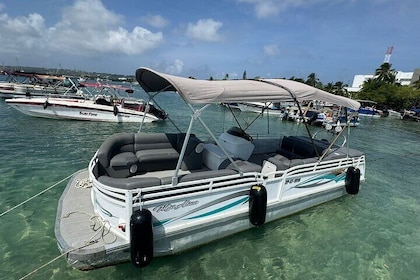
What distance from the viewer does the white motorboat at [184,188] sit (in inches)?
171

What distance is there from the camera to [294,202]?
666 cm

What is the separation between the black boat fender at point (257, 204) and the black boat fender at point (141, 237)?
232cm

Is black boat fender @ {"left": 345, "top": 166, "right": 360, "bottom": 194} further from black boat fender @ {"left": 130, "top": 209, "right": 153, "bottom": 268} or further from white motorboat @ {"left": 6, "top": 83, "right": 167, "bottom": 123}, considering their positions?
white motorboat @ {"left": 6, "top": 83, "right": 167, "bottom": 123}

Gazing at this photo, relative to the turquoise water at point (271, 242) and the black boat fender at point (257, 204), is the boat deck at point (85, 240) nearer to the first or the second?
the turquoise water at point (271, 242)

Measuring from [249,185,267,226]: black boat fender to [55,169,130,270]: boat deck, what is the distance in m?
2.67

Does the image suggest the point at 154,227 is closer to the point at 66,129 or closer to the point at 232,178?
the point at 232,178

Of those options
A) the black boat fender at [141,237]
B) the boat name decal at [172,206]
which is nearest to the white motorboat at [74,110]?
the boat name decal at [172,206]

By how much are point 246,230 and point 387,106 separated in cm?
6782

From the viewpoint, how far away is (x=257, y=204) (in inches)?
218

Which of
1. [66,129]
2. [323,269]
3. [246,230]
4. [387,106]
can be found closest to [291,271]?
[323,269]

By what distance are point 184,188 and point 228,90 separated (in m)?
2.16

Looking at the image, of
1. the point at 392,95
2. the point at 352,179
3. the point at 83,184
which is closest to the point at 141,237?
the point at 83,184

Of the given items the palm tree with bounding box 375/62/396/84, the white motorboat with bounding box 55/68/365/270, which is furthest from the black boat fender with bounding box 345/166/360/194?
the palm tree with bounding box 375/62/396/84

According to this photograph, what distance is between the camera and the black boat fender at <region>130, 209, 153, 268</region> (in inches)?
163
